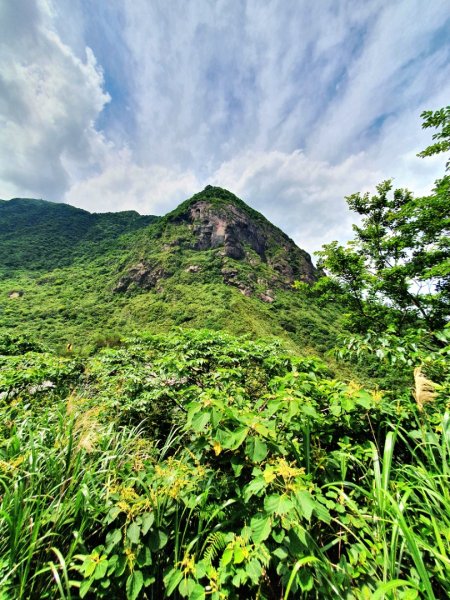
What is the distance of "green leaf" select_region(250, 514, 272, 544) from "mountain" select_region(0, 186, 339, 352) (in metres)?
45.4

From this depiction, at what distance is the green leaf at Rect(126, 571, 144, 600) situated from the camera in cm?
138

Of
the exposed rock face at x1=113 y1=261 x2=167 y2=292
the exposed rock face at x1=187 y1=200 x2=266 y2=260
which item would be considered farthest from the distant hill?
the exposed rock face at x1=187 y1=200 x2=266 y2=260

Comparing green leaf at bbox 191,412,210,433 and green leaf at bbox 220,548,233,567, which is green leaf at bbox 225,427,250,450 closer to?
green leaf at bbox 191,412,210,433

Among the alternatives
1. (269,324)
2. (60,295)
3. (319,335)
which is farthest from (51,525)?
(60,295)

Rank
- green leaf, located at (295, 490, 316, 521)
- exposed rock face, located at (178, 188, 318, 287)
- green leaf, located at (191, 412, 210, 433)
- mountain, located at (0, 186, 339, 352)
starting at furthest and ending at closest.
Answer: exposed rock face, located at (178, 188, 318, 287)
mountain, located at (0, 186, 339, 352)
green leaf, located at (191, 412, 210, 433)
green leaf, located at (295, 490, 316, 521)

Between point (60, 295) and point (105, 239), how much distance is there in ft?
176

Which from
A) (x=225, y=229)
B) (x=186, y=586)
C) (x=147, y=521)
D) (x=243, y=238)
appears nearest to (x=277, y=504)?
(x=186, y=586)

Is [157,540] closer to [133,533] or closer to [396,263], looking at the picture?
[133,533]

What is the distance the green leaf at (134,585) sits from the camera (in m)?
1.38

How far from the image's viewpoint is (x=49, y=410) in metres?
3.45

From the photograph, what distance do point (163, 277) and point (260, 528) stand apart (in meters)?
83.5

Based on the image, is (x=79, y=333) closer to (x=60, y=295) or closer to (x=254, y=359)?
(x=60, y=295)

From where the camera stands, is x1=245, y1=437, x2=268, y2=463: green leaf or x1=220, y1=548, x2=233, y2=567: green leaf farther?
x1=245, y1=437, x2=268, y2=463: green leaf

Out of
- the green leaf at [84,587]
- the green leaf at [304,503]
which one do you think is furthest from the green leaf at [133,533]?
the green leaf at [304,503]
